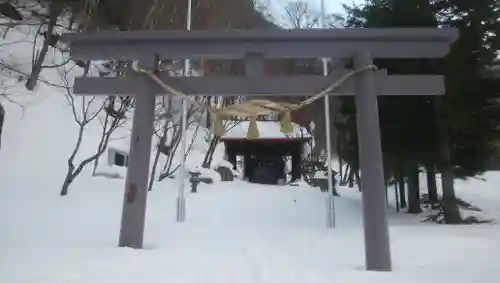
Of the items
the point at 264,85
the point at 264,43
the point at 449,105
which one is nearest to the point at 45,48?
the point at 264,43

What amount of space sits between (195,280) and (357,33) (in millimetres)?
A: 2926

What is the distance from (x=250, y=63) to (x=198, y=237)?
2.49 meters

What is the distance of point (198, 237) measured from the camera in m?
6.21

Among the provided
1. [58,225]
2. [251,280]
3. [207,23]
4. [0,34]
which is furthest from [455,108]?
[0,34]

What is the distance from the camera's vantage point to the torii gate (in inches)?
191

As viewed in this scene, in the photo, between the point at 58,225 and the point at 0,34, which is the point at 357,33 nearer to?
the point at 58,225

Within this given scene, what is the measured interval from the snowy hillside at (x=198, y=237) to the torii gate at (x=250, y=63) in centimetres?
87

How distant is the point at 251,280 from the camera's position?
3.78m

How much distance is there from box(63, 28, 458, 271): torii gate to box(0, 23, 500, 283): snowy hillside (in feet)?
2.86

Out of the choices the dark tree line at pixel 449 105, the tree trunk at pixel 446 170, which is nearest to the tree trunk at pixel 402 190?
the dark tree line at pixel 449 105

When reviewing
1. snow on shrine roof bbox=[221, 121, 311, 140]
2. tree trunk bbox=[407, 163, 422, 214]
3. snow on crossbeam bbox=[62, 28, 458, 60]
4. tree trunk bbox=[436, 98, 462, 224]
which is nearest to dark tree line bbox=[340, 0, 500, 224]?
tree trunk bbox=[436, 98, 462, 224]

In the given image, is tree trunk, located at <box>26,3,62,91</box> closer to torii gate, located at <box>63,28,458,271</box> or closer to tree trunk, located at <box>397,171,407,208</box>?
torii gate, located at <box>63,28,458,271</box>

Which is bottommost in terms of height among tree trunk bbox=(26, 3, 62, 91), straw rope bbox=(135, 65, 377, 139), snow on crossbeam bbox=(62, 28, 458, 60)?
straw rope bbox=(135, 65, 377, 139)

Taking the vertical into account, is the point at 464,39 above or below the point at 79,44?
above
